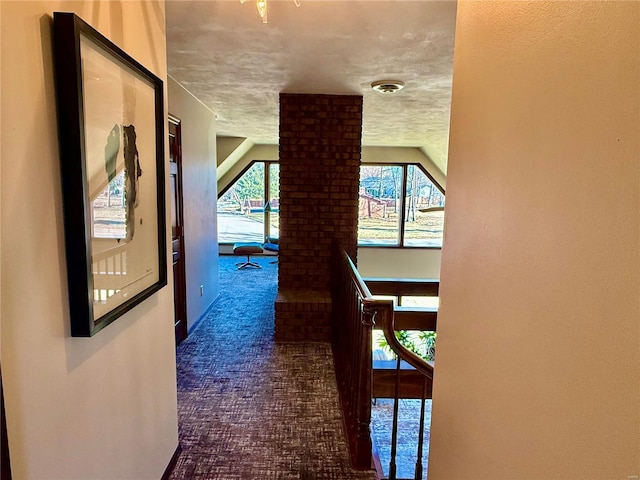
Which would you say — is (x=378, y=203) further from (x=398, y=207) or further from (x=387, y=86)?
(x=387, y=86)

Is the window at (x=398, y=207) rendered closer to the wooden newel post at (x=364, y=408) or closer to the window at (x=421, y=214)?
the window at (x=421, y=214)

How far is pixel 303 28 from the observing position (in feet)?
6.64

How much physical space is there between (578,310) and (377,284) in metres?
4.45

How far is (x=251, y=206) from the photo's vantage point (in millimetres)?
8320

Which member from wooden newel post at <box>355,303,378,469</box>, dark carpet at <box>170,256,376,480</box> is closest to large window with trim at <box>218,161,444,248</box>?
dark carpet at <box>170,256,376,480</box>

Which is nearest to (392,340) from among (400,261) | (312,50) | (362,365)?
(362,365)

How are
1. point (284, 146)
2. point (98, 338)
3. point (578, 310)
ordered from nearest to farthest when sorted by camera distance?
point (578, 310) → point (98, 338) → point (284, 146)

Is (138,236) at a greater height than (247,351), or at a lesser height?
greater

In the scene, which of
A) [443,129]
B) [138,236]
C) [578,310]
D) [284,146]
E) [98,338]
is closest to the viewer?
[578,310]

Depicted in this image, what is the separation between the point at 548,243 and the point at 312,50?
7.00ft

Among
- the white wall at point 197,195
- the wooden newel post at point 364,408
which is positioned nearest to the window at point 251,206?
the white wall at point 197,195

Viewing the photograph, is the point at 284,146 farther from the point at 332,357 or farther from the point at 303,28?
the point at 332,357

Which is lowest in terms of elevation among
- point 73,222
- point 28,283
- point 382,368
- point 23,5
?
point 382,368

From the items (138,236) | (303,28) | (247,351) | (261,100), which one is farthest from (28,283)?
(261,100)
